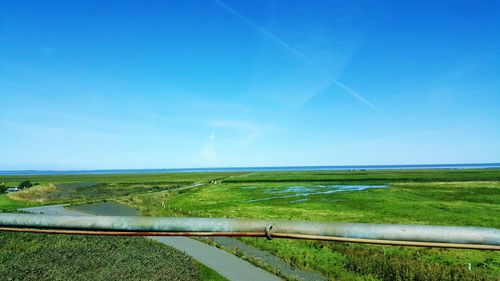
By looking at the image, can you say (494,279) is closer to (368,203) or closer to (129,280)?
(129,280)

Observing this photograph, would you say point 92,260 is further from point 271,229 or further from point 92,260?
point 271,229

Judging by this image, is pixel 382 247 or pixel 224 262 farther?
pixel 382 247

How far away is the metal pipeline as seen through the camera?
5.96 feet

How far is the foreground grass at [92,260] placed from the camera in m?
21.4

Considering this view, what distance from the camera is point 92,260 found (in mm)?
24359

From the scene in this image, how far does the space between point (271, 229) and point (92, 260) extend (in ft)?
85.9

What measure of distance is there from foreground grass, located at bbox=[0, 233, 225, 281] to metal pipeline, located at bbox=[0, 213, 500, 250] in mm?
21099

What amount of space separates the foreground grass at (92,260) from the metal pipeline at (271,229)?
831 inches

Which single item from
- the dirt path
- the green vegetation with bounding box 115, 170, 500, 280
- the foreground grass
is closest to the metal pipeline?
the foreground grass

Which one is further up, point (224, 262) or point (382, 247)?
point (382, 247)

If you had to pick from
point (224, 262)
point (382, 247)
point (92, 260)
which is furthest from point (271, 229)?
point (382, 247)

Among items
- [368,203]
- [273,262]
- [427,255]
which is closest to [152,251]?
[273,262]

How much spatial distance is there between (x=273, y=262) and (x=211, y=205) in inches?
1515

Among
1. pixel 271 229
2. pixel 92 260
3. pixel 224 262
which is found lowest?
pixel 224 262
